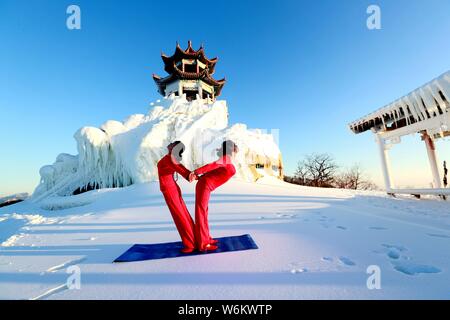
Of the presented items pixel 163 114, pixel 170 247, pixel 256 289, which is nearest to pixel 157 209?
pixel 170 247

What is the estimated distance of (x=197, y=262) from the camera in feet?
5.80

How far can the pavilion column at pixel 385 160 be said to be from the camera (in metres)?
7.40

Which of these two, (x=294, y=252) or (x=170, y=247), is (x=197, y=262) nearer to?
(x=170, y=247)

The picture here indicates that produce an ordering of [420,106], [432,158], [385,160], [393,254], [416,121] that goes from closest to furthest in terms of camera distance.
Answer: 1. [393,254]
2. [420,106]
3. [416,121]
4. [432,158]
5. [385,160]

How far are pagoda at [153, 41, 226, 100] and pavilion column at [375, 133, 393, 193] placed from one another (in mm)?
19346

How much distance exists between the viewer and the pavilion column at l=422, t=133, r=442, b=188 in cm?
720

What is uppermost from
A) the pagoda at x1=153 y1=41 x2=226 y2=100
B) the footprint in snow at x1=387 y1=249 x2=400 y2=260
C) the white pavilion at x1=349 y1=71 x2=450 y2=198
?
the pagoda at x1=153 y1=41 x2=226 y2=100

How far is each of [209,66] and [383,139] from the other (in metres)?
23.8

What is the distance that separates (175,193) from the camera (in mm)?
2166

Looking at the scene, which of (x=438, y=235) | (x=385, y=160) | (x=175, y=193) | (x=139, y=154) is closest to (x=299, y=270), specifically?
(x=175, y=193)

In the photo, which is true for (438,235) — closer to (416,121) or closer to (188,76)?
(416,121)

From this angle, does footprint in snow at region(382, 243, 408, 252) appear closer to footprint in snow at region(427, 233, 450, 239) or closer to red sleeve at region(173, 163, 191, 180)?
footprint in snow at region(427, 233, 450, 239)

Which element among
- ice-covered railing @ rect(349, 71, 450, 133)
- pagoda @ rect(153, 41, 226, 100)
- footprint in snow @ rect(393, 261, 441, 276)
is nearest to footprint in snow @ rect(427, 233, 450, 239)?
footprint in snow @ rect(393, 261, 441, 276)

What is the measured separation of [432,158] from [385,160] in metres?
1.68
